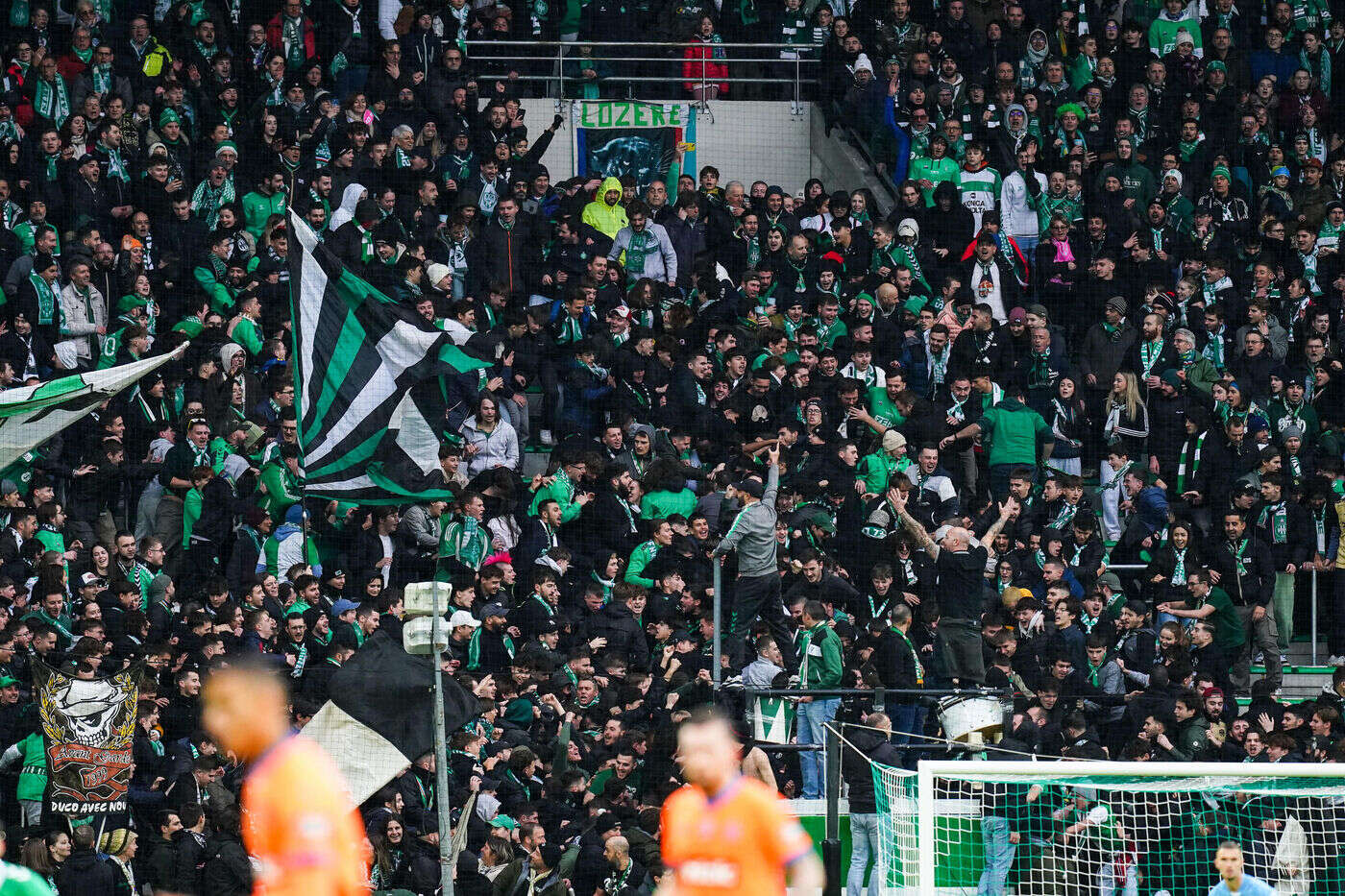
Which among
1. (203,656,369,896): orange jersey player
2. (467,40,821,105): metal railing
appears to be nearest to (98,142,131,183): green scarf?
(467,40,821,105): metal railing

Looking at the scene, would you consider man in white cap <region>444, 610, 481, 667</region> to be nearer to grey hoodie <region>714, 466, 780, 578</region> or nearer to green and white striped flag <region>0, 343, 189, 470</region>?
grey hoodie <region>714, 466, 780, 578</region>

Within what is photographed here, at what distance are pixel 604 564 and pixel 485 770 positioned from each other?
2.44 meters

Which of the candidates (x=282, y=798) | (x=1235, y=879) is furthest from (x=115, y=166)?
(x=282, y=798)

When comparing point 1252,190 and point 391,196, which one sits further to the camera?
point 1252,190

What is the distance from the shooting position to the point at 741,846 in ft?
29.6

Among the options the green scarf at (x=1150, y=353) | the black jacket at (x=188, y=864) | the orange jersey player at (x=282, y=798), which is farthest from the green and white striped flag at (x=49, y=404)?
the green scarf at (x=1150, y=353)

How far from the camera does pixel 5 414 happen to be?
16219mm

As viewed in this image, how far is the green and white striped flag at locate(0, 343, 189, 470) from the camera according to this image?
16.3 m

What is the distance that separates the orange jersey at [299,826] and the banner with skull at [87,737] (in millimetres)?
6885

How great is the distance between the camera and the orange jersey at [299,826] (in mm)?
8695

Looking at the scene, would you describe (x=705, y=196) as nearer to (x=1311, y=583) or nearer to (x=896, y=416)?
(x=896, y=416)

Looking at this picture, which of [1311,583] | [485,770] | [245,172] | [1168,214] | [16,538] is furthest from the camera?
[1168,214]

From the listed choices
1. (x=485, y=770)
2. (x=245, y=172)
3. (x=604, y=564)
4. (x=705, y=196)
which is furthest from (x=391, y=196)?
(x=485, y=770)

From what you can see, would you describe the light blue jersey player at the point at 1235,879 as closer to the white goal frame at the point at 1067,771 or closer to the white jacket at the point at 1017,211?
the white goal frame at the point at 1067,771
